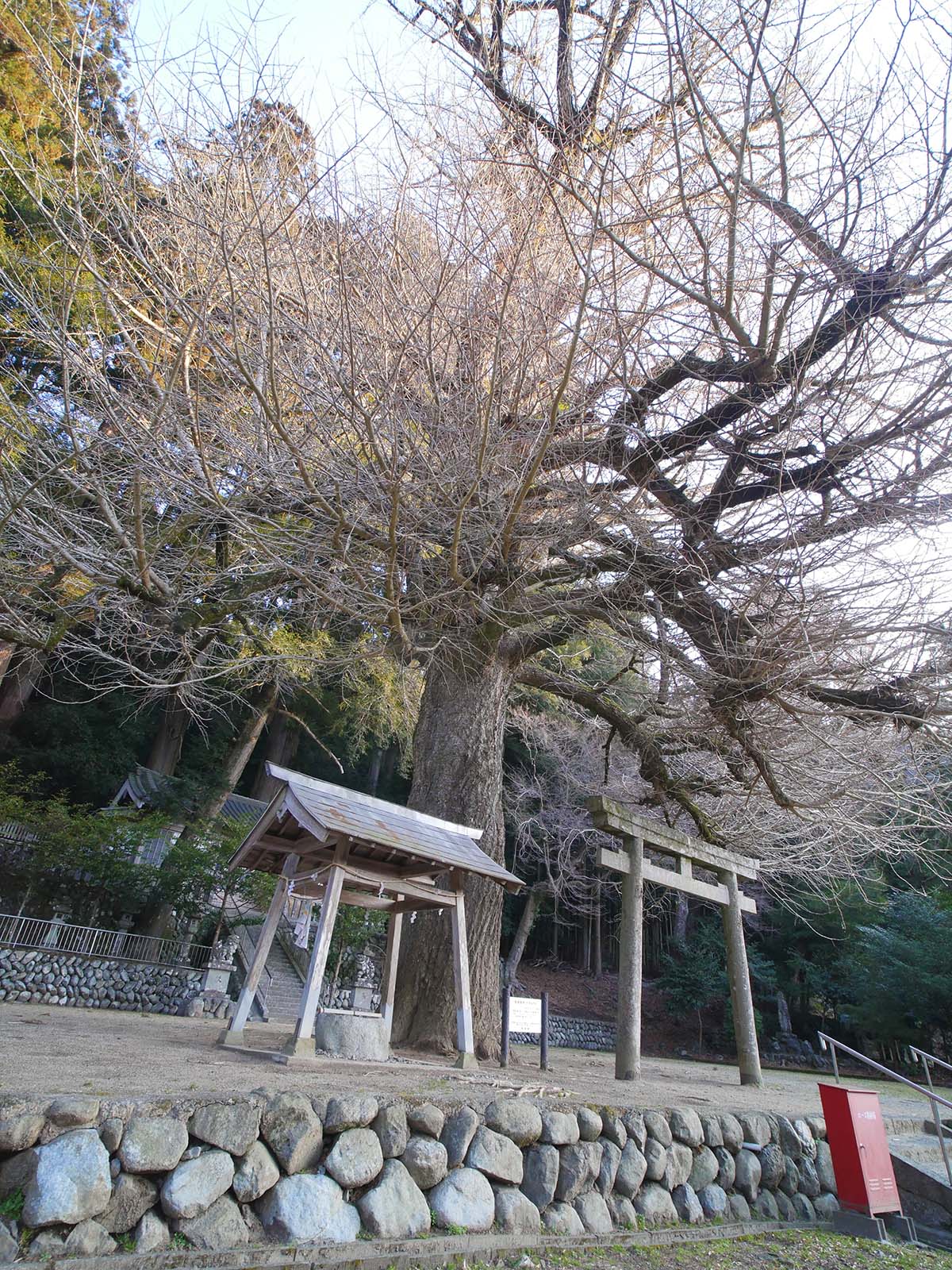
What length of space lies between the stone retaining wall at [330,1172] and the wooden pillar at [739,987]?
3.18 meters

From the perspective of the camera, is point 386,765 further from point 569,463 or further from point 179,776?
point 569,463

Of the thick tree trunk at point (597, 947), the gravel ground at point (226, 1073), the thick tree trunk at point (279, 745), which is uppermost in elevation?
the thick tree trunk at point (279, 745)

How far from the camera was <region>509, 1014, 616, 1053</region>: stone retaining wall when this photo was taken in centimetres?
1654

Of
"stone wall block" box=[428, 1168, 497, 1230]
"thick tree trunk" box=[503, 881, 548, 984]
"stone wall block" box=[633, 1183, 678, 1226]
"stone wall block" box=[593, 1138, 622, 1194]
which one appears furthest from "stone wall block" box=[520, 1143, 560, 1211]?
"thick tree trunk" box=[503, 881, 548, 984]

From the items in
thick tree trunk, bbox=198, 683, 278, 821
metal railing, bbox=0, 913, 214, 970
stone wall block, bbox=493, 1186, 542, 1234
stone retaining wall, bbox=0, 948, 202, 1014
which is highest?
thick tree trunk, bbox=198, 683, 278, 821

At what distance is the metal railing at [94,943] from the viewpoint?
385 inches

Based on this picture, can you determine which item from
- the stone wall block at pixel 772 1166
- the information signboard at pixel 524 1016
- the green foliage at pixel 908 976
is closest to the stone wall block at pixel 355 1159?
the information signboard at pixel 524 1016

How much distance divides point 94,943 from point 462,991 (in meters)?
7.86

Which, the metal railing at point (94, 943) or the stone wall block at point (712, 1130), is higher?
the metal railing at point (94, 943)

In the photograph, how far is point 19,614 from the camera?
231 inches

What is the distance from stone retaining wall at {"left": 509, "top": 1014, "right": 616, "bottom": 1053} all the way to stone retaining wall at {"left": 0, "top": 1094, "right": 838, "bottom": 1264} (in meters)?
12.8

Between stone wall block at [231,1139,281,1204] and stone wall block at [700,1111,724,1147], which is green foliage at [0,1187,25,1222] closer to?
stone wall block at [231,1139,281,1204]

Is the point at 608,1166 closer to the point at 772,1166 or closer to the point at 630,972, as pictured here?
the point at 772,1166

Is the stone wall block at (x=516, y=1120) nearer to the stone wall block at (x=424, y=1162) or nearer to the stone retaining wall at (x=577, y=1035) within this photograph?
the stone wall block at (x=424, y=1162)
